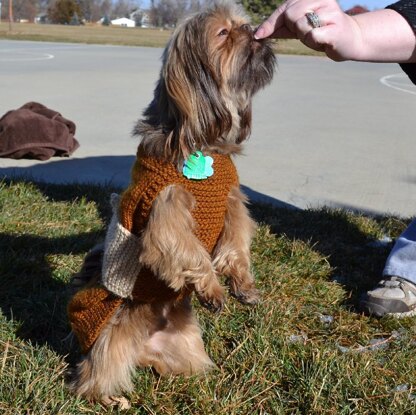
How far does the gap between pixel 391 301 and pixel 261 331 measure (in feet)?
2.82

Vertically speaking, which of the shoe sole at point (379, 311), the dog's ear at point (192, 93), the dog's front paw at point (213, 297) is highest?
the dog's ear at point (192, 93)

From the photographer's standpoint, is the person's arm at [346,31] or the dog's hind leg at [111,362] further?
the dog's hind leg at [111,362]

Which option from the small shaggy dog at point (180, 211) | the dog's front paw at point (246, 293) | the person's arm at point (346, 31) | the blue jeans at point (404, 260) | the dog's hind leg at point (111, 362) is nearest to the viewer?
the small shaggy dog at point (180, 211)

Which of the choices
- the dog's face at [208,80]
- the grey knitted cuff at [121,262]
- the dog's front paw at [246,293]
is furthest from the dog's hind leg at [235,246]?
the grey knitted cuff at [121,262]

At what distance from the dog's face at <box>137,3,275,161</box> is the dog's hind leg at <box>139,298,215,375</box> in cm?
84

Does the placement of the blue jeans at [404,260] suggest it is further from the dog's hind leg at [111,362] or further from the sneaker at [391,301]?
the dog's hind leg at [111,362]

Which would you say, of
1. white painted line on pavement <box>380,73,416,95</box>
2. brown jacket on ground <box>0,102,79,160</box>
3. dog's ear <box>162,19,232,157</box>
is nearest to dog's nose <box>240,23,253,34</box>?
dog's ear <box>162,19,232,157</box>

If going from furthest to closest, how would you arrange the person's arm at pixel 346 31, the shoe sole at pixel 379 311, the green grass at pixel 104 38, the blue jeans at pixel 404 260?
the green grass at pixel 104 38
the blue jeans at pixel 404 260
the shoe sole at pixel 379 311
the person's arm at pixel 346 31

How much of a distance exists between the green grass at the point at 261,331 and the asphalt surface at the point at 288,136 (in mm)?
987

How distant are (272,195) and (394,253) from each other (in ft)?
6.51

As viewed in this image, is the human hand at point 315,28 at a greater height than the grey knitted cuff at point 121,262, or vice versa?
the human hand at point 315,28

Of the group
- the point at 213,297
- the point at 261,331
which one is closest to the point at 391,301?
the point at 261,331

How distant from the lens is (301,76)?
680 inches

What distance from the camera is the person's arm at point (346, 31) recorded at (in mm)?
2730
